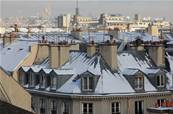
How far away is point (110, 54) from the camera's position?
1453 inches

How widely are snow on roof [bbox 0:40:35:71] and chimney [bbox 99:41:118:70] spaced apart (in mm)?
7032

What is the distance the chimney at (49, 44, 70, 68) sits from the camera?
37219mm

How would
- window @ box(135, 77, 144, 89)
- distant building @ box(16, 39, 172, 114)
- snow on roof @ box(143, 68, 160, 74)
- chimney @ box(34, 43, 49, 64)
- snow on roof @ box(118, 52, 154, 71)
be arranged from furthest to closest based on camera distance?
chimney @ box(34, 43, 49, 64)
snow on roof @ box(118, 52, 154, 71)
snow on roof @ box(143, 68, 160, 74)
window @ box(135, 77, 144, 89)
distant building @ box(16, 39, 172, 114)

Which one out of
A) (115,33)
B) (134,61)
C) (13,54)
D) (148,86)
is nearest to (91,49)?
(134,61)

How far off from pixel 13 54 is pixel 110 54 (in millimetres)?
10112

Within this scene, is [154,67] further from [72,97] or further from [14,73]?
[14,73]

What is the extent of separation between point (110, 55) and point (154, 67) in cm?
348

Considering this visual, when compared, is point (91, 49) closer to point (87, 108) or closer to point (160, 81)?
point (87, 108)

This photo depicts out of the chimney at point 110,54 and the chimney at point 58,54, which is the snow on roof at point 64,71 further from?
the chimney at point 110,54

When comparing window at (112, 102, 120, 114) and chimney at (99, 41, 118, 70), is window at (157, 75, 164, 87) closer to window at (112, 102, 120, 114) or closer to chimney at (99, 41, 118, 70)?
chimney at (99, 41, 118, 70)

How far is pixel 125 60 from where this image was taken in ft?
128

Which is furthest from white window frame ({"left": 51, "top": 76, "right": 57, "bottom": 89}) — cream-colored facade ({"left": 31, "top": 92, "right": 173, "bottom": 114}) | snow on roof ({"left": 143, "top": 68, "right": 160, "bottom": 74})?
snow on roof ({"left": 143, "top": 68, "right": 160, "bottom": 74})

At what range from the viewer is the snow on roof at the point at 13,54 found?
42.2m

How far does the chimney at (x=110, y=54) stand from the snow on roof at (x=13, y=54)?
7032 mm
